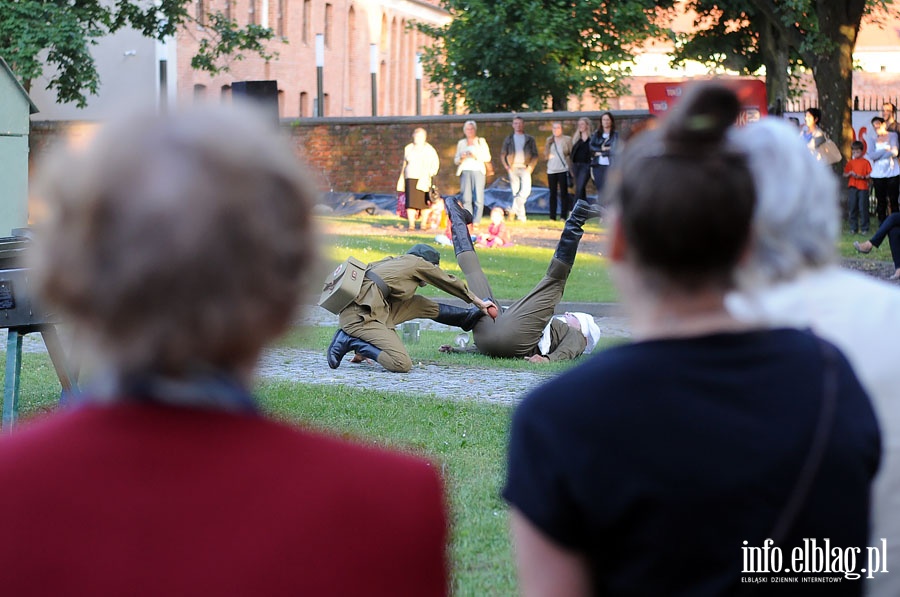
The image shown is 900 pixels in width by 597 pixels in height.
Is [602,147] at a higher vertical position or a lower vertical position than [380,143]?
lower

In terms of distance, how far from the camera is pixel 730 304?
6.83ft

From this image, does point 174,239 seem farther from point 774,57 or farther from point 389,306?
point 774,57

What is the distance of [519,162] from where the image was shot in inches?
1056

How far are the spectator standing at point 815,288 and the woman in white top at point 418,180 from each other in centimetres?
2231

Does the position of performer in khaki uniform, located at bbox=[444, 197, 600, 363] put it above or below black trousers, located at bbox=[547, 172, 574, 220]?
below

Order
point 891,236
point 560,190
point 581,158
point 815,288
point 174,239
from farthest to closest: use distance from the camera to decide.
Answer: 1. point 560,190
2. point 581,158
3. point 891,236
4. point 815,288
5. point 174,239

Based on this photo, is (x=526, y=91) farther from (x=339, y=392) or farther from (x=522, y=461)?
(x=522, y=461)

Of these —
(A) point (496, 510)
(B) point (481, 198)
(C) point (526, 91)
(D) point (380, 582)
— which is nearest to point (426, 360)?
(A) point (496, 510)

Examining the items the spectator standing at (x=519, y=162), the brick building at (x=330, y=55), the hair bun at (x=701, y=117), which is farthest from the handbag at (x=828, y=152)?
the brick building at (x=330, y=55)

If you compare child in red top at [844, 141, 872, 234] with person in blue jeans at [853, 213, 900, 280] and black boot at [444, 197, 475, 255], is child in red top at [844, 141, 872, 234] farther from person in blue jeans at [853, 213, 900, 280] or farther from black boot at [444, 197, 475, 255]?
black boot at [444, 197, 475, 255]

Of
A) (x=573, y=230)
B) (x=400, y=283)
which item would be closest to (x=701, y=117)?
(x=573, y=230)

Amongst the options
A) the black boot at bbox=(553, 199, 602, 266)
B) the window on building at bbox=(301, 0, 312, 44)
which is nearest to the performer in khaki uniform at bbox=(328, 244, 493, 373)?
the black boot at bbox=(553, 199, 602, 266)

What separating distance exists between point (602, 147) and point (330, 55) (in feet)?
132

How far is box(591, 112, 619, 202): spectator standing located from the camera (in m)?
25.5
